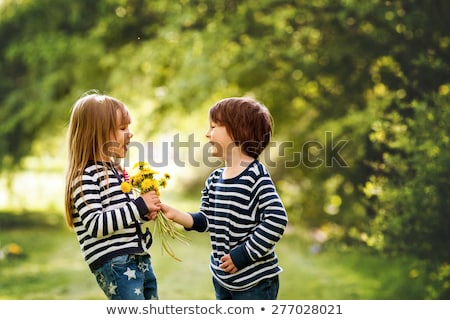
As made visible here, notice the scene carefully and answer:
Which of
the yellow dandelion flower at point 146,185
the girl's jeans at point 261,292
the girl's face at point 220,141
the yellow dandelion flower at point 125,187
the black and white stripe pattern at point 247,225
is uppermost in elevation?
the girl's face at point 220,141

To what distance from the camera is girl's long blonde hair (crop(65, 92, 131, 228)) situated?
2.51 metres

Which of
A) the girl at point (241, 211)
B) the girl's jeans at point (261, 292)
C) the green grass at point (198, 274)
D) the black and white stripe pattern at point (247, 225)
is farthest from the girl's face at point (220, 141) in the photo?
the green grass at point (198, 274)

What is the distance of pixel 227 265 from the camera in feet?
8.06

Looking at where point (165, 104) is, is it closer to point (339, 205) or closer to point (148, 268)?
point (339, 205)

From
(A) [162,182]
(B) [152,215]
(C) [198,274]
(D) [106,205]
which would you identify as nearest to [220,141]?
(A) [162,182]

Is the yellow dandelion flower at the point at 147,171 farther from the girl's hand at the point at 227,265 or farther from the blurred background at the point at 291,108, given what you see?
the blurred background at the point at 291,108

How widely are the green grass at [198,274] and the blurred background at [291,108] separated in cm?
2

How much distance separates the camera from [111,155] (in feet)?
8.41

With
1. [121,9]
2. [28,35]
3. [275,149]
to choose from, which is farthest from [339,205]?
[28,35]

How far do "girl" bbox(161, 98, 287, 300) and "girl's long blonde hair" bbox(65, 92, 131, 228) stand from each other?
33cm

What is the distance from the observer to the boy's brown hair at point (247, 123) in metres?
2.54

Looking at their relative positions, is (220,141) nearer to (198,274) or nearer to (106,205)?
(106,205)

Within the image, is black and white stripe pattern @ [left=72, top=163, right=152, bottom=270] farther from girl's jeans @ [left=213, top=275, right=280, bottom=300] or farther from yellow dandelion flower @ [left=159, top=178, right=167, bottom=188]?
girl's jeans @ [left=213, top=275, right=280, bottom=300]

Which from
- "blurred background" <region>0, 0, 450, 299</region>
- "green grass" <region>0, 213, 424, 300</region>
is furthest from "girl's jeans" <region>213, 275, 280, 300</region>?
"green grass" <region>0, 213, 424, 300</region>
